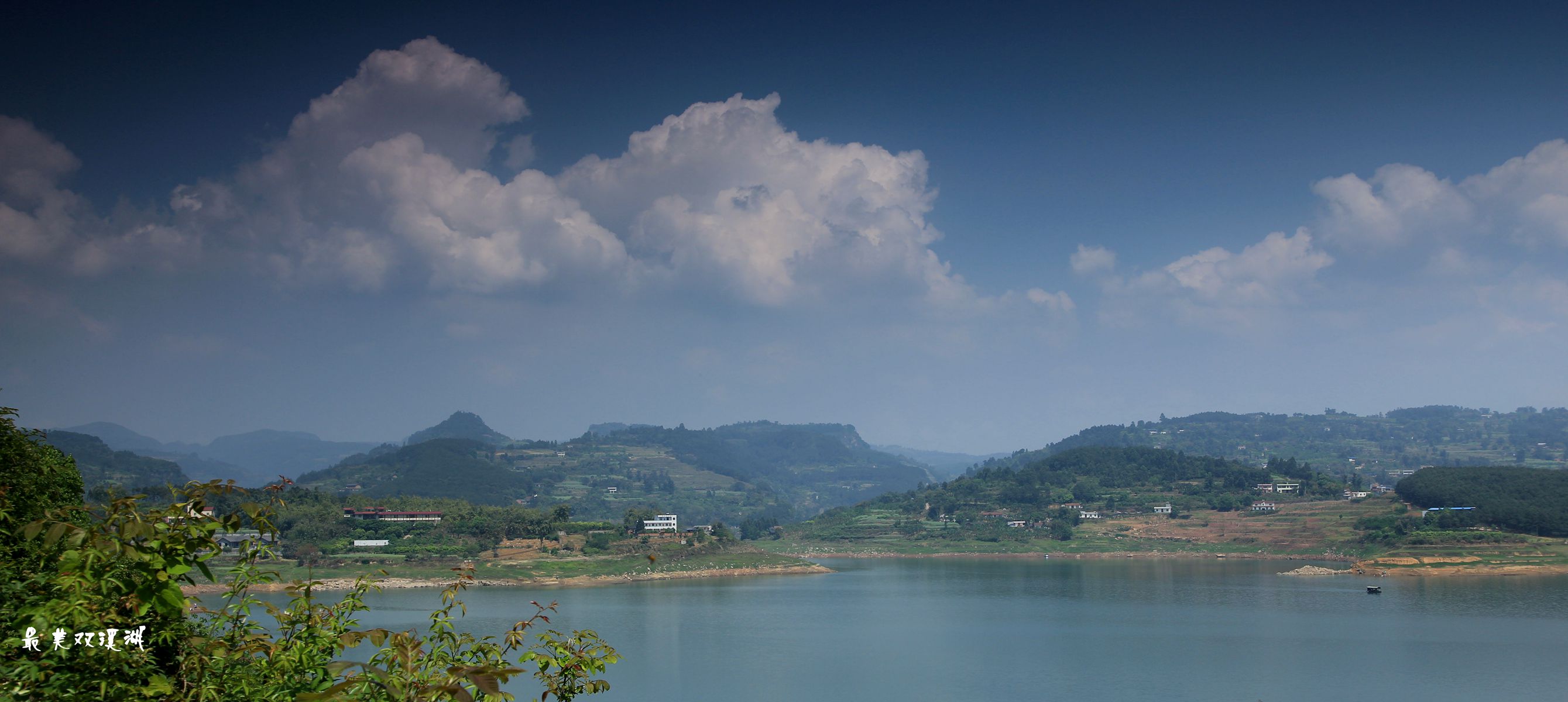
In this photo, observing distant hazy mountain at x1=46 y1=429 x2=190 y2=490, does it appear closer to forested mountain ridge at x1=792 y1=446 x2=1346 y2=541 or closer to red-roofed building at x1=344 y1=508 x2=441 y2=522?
red-roofed building at x1=344 y1=508 x2=441 y2=522

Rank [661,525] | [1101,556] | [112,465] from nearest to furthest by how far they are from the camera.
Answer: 1. [1101,556]
2. [661,525]
3. [112,465]

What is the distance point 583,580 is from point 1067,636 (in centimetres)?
3420

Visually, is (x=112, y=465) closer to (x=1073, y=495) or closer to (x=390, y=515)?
(x=390, y=515)

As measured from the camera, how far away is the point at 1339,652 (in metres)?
31.1

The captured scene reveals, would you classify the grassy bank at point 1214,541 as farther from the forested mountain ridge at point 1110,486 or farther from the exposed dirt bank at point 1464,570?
the forested mountain ridge at point 1110,486

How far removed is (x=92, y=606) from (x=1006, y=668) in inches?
1147

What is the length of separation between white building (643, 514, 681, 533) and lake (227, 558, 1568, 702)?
62.7 feet

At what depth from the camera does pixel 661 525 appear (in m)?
82.7

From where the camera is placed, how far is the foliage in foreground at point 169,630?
8.23ft

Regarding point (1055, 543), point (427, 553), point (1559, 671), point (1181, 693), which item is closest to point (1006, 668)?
point (1181, 693)

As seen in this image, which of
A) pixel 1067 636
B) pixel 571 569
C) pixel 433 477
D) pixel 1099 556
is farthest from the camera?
pixel 433 477

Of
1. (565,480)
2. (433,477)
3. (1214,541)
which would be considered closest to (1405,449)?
(1214,541)

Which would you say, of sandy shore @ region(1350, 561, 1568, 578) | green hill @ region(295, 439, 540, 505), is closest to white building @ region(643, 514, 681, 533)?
sandy shore @ region(1350, 561, 1568, 578)

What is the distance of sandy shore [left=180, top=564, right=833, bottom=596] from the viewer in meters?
50.8
